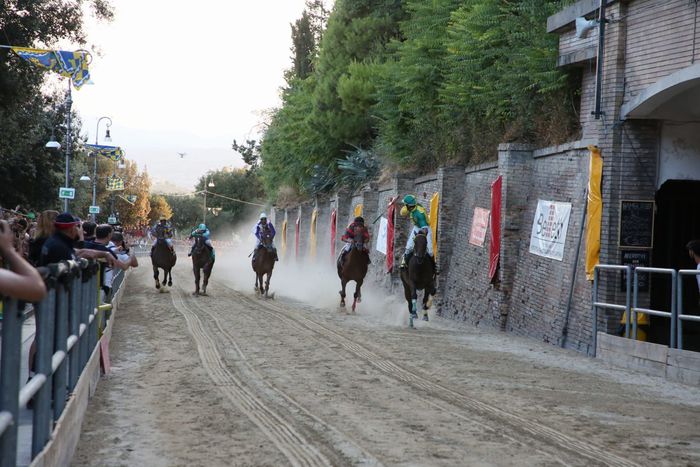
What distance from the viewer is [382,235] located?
1257 inches

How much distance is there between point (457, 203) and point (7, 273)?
71.6 feet

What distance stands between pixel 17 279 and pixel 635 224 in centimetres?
1351

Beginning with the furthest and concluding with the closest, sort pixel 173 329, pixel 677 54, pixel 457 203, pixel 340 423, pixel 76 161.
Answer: pixel 76 161 < pixel 457 203 < pixel 173 329 < pixel 677 54 < pixel 340 423

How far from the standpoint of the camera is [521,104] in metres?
22.0

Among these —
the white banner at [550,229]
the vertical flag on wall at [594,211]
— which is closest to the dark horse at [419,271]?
the white banner at [550,229]

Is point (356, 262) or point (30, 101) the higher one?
point (30, 101)

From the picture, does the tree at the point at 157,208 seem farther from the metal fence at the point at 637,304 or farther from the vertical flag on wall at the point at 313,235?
the metal fence at the point at 637,304

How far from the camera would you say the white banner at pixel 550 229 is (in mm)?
17844

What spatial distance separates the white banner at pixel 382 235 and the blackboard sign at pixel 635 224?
14778 millimetres

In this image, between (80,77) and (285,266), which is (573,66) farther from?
(285,266)

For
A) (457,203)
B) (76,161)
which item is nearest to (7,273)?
(457,203)

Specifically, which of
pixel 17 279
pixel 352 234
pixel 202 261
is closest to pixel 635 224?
pixel 352 234

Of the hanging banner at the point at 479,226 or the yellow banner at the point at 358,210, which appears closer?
the hanging banner at the point at 479,226

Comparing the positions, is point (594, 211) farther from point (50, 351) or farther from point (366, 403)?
point (50, 351)
